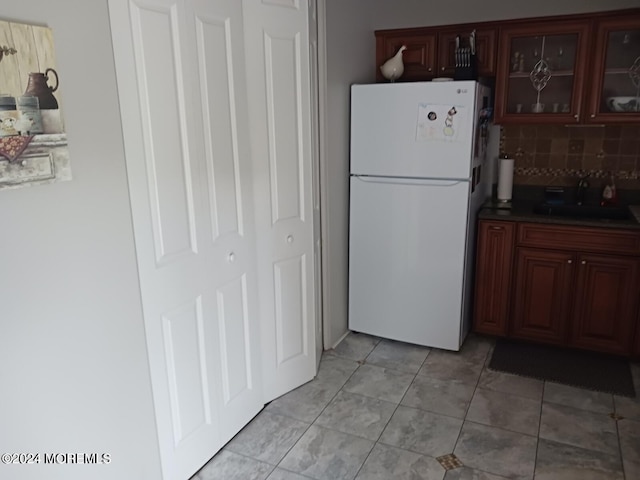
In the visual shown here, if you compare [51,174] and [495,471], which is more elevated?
[51,174]

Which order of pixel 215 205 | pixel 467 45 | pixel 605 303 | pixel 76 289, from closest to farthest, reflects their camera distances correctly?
pixel 76 289 < pixel 215 205 < pixel 605 303 < pixel 467 45

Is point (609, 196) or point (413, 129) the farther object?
point (609, 196)

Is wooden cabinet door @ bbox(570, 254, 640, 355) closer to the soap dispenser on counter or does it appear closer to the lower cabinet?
the lower cabinet

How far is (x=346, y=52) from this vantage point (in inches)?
122

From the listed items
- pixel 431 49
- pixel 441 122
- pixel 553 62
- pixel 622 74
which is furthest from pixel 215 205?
pixel 622 74

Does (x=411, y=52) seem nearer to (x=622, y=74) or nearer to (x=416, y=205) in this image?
(x=416, y=205)

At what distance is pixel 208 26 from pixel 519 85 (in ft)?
6.80

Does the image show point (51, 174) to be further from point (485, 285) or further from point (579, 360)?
point (579, 360)

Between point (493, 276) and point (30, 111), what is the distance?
275 centimetres

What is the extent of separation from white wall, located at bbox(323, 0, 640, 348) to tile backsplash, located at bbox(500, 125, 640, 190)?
748mm

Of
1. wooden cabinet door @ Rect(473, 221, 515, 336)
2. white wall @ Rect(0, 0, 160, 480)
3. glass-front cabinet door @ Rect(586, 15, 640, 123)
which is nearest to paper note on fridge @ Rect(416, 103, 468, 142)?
wooden cabinet door @ Rect(473, 221, 515, 336)

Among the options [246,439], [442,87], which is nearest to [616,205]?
[442,87]

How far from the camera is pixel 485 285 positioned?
3.28 meters

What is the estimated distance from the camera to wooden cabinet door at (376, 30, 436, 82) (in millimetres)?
3312
